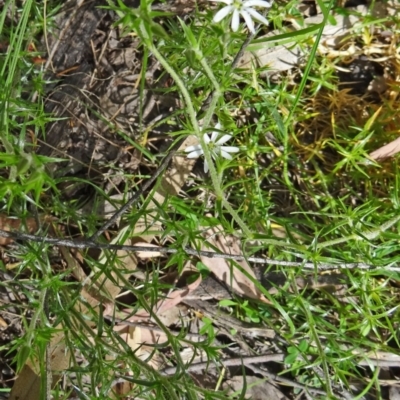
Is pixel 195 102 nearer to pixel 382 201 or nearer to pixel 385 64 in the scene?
pixel 382 201

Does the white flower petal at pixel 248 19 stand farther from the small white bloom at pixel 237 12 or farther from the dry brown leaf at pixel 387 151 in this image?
the dry brown leaf at pixel 387 151

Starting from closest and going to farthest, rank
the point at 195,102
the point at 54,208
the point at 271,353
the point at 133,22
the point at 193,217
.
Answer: the point at 133,22, the point at 195,102, the point at 193,217, the point at 54,208, the point at 271,353

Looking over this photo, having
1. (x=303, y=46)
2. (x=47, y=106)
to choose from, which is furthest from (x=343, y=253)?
(x=47, y=106)

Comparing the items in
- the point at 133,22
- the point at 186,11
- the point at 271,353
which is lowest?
the point at 271,353

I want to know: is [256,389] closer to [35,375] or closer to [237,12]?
[35,375]

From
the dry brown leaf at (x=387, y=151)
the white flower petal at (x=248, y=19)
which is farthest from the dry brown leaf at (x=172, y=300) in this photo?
the white flower petal at (x=248, y=19)

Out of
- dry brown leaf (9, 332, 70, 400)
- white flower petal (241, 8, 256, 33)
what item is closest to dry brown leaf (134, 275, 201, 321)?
dry brown leaf (9, 332, 70, 400)

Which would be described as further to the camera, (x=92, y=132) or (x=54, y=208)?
(x=92, y=132)
